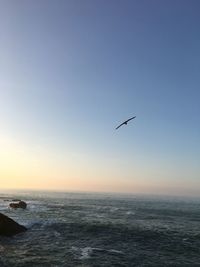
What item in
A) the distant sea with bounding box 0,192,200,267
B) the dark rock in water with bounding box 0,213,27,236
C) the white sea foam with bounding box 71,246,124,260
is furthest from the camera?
the dark rock in water with bounding box 0,213,27,236

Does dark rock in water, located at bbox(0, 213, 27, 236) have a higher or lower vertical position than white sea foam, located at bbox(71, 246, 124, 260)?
higher

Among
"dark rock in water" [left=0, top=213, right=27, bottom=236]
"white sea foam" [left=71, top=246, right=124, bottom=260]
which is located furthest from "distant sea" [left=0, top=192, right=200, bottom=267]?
"dark rock in water" [left=0, top=213, right=27, bottom=236]

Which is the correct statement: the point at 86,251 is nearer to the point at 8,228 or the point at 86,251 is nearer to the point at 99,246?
the point at 99,246

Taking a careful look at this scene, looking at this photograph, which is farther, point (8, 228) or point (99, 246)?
point (8, 228)

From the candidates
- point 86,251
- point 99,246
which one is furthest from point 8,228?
point 86,251

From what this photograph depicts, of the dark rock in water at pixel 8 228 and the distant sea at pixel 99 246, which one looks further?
the dark rock in water at pixel 8 228

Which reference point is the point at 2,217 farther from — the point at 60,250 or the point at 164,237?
the point at 164,237

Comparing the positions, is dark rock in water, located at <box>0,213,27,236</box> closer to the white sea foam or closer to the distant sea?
the distant sea

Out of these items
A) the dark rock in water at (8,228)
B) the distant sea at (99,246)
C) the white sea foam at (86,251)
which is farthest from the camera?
the dark rock in water at (8,228)

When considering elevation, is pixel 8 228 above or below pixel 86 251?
above

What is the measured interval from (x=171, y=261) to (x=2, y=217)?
21.9 metres

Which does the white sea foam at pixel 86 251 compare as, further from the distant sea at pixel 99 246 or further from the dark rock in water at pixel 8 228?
the dark rock in water at pixel 8 228

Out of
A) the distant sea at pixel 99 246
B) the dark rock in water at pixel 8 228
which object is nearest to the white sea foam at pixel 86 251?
the distant sea at pixel 99 246

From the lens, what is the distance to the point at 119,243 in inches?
1594
